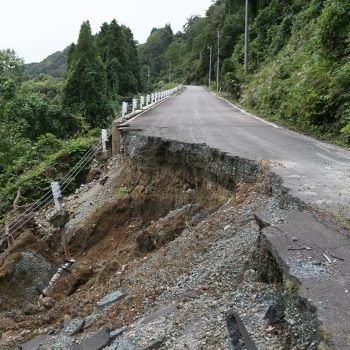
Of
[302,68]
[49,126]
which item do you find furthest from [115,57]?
[302,68]

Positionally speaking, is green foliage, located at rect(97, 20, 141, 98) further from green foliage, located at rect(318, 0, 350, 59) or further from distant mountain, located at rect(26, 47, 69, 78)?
distant mountain, located at rect(26, 47, 69, 78)

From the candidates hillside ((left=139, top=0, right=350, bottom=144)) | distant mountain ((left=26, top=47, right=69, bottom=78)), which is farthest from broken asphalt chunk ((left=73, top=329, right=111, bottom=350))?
distant mountain ((left=26, top=47, right=69, bottom=78))

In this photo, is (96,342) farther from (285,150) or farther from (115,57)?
(115,57)

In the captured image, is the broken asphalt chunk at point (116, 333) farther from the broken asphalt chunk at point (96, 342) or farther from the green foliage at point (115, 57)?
the green foliage at point (115, 57)

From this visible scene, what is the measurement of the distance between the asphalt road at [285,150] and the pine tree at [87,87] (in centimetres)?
1548

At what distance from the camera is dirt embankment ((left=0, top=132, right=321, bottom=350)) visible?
3.95m

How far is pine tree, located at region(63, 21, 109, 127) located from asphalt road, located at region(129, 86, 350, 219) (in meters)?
15.5

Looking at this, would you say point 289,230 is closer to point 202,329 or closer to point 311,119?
point 202,329

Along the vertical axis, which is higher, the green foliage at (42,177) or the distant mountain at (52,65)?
the distant mountain at (52,65)

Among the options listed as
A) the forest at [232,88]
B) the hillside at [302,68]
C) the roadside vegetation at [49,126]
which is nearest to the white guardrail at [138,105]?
the roadside vegetation at [49,126]

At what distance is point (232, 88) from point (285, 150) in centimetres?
2485

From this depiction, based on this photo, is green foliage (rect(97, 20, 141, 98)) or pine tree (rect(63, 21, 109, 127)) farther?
green foliage (rect(97, 20, 141, 98))

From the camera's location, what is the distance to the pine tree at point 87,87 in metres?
30.6

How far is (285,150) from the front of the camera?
9664mm
